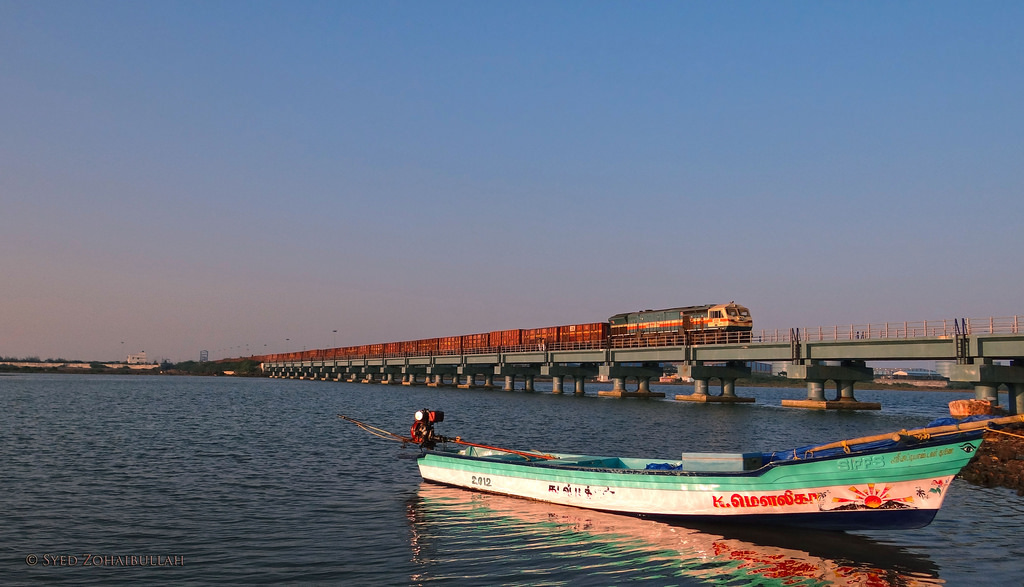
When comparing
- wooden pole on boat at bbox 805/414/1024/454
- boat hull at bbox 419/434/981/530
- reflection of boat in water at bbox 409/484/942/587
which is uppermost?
wooden pole on boat at bbox 805/414/1024/454

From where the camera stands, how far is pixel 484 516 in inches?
715

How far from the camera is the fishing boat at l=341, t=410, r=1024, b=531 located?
47.9ft

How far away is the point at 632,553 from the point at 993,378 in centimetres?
4641

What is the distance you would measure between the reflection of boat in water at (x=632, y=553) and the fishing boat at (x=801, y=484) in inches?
18.9

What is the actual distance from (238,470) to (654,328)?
211 feet

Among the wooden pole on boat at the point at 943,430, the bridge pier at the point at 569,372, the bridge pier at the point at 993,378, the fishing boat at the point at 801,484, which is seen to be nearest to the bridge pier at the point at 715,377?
the bridge pier at the point at 569,372

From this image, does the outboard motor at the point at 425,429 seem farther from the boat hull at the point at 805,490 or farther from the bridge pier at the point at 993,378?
the bridge pier at the point at 993,378

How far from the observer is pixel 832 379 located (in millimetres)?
64562

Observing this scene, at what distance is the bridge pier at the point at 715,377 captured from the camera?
7450 centimetres

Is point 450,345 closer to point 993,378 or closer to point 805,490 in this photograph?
point 993,378

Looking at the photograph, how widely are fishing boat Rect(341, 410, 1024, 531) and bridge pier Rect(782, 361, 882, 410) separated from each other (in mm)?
49568

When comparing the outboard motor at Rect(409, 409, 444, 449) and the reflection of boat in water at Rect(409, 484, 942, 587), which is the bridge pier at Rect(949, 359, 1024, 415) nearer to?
the reflection of boat in water at Rect(409, 484, 942, 587)

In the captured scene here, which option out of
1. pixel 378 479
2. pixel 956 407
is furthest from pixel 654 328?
pixel 378 479

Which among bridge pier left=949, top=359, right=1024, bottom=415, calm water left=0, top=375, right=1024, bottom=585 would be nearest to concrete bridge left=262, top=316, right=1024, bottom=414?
bridge pier left=949, top=359, right=1024, bottom=415
